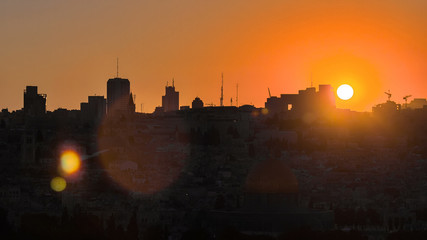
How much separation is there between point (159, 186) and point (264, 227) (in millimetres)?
31516

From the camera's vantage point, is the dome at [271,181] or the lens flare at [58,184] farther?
the lens flare at [58,184]

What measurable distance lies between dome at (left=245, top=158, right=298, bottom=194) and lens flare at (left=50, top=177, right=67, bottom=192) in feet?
97.8

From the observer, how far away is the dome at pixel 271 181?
162125 mm

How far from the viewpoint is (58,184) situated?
627 feet

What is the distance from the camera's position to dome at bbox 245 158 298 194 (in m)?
162

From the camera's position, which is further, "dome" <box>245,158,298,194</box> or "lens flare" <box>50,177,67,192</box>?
"lens flare" <box>50,177,67,192</box>

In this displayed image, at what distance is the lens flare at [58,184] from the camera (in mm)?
188962

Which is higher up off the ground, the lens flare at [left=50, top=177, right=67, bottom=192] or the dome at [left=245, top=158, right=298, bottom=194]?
the dome at [left=245, top=158, right=298, bottom=194]

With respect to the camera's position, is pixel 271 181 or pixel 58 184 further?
pixel 58 184

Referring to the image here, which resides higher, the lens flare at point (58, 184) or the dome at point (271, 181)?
the dome at point (271, 181)

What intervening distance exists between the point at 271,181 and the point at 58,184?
3448cm

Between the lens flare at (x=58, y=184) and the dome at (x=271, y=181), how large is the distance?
29795mm

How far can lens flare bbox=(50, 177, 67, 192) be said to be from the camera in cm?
18896

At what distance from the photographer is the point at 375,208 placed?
6954 inches
